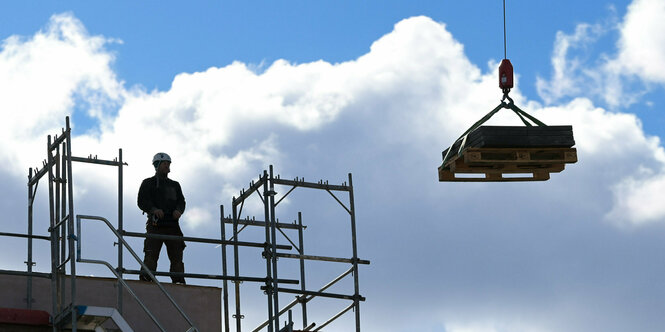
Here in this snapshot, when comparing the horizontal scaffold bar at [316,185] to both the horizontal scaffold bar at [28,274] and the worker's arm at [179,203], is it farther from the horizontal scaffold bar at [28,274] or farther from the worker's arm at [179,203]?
the horizontal scaffold bar at [28,274]

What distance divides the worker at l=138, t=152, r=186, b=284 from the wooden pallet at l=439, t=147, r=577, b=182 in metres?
4.24

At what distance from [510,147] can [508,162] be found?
0.33m

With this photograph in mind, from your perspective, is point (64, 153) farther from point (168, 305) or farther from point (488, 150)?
point (488, 150)

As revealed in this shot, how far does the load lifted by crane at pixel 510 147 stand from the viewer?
67.2ft

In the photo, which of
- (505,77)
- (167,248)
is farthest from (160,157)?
(505,77)

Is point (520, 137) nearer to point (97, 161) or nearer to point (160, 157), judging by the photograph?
point (160, 157)

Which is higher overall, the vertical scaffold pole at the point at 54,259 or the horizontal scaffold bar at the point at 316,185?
the horizontal scaffold bar at the point at 316,185

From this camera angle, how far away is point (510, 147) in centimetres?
2072

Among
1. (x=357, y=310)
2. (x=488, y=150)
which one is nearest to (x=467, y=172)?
(x=488, y=150)

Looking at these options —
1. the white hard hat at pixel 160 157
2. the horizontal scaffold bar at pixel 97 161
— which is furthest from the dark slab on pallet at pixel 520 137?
the horizontal scaffold bar at pixel 97 161

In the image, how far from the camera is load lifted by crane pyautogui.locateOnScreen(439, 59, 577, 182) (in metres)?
20.5

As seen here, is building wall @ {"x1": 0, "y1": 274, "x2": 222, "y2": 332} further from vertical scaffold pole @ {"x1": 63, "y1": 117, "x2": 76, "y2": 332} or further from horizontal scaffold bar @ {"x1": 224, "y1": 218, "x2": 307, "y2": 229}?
horizontal scaffold bar @ {"x1": 224, "y1": 218, "x2": 307, "y2": 229}

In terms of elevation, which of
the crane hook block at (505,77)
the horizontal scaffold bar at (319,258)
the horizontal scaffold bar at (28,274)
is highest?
the crane hook block at (505,77)

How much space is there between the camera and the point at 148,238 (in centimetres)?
2111
